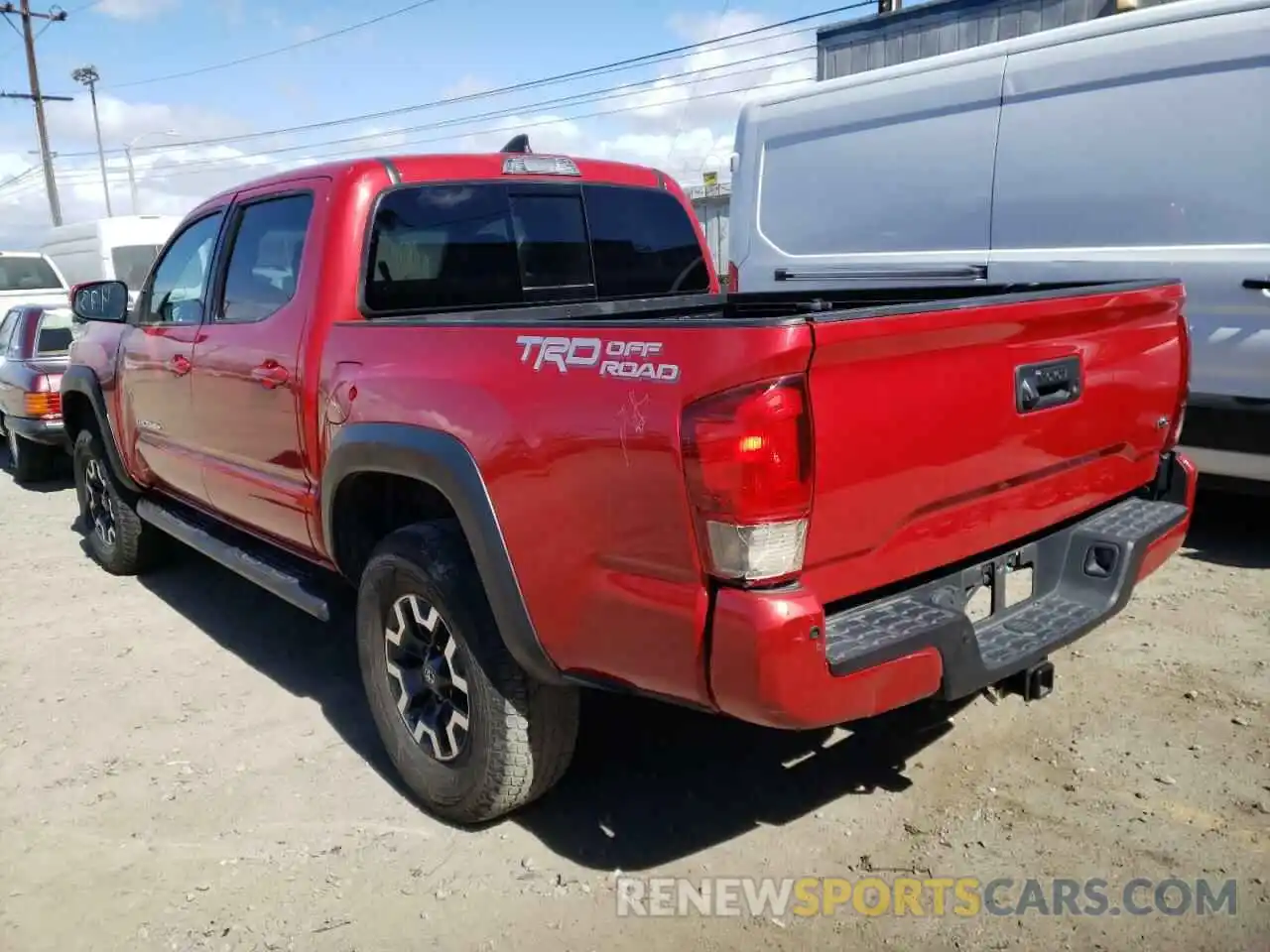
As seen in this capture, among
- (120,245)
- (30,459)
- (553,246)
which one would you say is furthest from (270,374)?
(120,245)

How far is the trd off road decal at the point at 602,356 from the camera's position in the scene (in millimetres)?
2227

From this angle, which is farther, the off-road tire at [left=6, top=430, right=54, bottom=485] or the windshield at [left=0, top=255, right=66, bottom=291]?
the windshield at [left=0, top=255, right=66, bottom=291]

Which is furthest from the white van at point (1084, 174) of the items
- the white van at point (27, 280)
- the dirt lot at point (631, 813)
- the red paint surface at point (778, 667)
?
the white van at point (27, 280)

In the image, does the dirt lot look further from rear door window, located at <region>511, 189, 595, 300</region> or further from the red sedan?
the red sedan

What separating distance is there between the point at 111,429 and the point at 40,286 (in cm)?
1045

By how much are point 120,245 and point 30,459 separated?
7819mm

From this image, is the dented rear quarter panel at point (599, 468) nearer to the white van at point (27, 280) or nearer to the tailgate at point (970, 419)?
the tailgate at point (970, 419)

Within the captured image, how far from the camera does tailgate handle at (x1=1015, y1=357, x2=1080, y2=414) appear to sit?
2.57 metres

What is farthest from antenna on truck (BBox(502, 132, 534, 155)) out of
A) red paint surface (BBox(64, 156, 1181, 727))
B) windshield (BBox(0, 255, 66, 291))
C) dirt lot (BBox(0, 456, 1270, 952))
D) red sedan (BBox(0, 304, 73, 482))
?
windshield (BBox(0, 255, 66, 291))

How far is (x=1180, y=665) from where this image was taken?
387 centimetres

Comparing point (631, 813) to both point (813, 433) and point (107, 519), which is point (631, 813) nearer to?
point (813, 433)

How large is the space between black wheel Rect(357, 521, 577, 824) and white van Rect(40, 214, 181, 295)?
14067 mm

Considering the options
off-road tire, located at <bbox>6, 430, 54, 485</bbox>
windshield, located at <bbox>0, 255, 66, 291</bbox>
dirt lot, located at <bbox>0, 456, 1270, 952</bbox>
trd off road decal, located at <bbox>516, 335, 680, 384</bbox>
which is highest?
windshield, located at <bbox>0, 255, 66, 291</bbox>

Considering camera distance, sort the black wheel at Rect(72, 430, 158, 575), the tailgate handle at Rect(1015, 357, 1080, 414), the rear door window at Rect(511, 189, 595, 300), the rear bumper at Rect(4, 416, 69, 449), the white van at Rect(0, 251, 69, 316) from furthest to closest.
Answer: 1. the white van at Rect(0, 251, 69, 316)
2. the rear bumper at Rect(4, 416, 69, 449)
3. the black wheel at Rect(72, 430, 158, 575)
4. the rear door window at Rect(511, 189, 595, 300)
5. the tailgate handle at Rect(1015, 357, 1080, 414)
